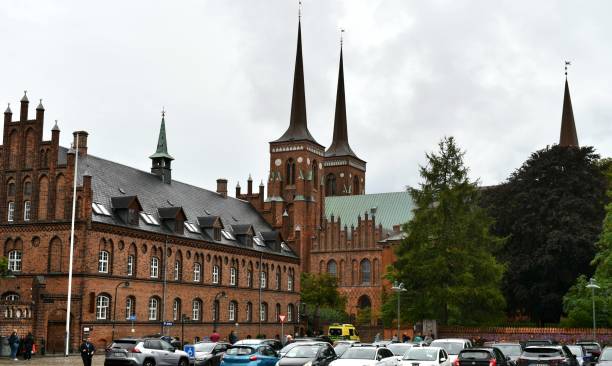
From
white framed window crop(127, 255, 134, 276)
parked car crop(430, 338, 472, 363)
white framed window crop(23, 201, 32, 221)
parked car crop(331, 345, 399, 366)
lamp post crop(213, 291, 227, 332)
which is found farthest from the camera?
lamp post crop(213, 291, 227, 332)

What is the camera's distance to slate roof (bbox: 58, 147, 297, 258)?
2244 inches

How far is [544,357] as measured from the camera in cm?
2805

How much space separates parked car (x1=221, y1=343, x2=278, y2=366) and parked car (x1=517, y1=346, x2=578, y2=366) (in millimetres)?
10002

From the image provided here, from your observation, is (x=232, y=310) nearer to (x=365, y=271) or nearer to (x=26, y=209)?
(x=26, y=209)

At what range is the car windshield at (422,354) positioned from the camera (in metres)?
27.4

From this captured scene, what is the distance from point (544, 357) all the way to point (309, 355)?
8401 millimetres

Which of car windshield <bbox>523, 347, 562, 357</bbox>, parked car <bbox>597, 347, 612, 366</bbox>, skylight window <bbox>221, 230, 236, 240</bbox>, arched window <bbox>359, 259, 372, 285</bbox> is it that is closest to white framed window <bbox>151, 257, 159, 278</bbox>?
skylight window <bbox>221, 230, 236, 240</bbox>

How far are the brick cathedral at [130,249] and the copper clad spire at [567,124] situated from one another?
43.9 meters

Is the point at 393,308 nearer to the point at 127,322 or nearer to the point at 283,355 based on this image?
the point at 127,322

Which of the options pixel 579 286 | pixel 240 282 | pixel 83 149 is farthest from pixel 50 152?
pixel 579 286

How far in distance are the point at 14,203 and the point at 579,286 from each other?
132ft

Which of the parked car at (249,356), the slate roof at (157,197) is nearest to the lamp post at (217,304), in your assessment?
the slate roof at (157,197)

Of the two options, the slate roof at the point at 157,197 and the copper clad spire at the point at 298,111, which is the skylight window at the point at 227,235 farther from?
the copper clad spire at the point at 298,111

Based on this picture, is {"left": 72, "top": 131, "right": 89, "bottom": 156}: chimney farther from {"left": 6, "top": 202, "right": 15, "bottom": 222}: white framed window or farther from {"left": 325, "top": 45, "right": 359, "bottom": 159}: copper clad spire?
{"left": 325, "top": 45, "right": 359, "bottom": 159}: copper clad spire
